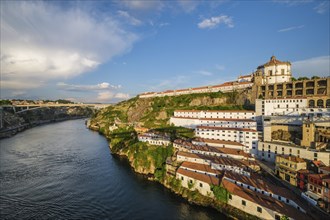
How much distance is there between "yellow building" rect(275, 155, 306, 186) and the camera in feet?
59.9

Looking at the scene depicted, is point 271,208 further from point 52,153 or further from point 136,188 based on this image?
point 52,153

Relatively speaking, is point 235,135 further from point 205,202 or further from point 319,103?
point 319,103

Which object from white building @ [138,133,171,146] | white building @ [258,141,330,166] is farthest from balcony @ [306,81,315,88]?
white building @ [138,133,171,146]

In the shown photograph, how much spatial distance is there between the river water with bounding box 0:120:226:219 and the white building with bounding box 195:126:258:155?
11474 millimetres

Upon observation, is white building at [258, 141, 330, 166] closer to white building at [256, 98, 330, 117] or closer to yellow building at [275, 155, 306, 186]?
yellow building at [275, 155, 306, 186]

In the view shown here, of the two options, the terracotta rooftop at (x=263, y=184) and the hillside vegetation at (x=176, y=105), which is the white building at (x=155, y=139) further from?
Answer: the terracotta rooftop at (x=263, y=184)

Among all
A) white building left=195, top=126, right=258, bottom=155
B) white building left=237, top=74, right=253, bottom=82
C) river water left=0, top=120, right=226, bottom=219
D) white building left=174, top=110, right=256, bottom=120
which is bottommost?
river water left=0, top=120, right=226, bottom=219

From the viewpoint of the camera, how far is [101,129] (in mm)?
57344

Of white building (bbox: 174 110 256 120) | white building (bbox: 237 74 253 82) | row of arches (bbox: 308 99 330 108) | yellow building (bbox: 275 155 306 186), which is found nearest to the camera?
yellow building (bbox: 275 155 306 186)

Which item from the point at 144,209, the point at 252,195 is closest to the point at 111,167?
the point at 144,209

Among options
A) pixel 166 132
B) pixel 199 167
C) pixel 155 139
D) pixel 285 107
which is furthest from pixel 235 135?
pixel 166 132

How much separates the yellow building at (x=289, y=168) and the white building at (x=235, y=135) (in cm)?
617

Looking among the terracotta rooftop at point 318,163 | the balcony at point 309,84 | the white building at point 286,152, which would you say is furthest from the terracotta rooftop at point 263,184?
the balcony at point 309,84

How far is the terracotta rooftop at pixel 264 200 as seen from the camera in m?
14.0
